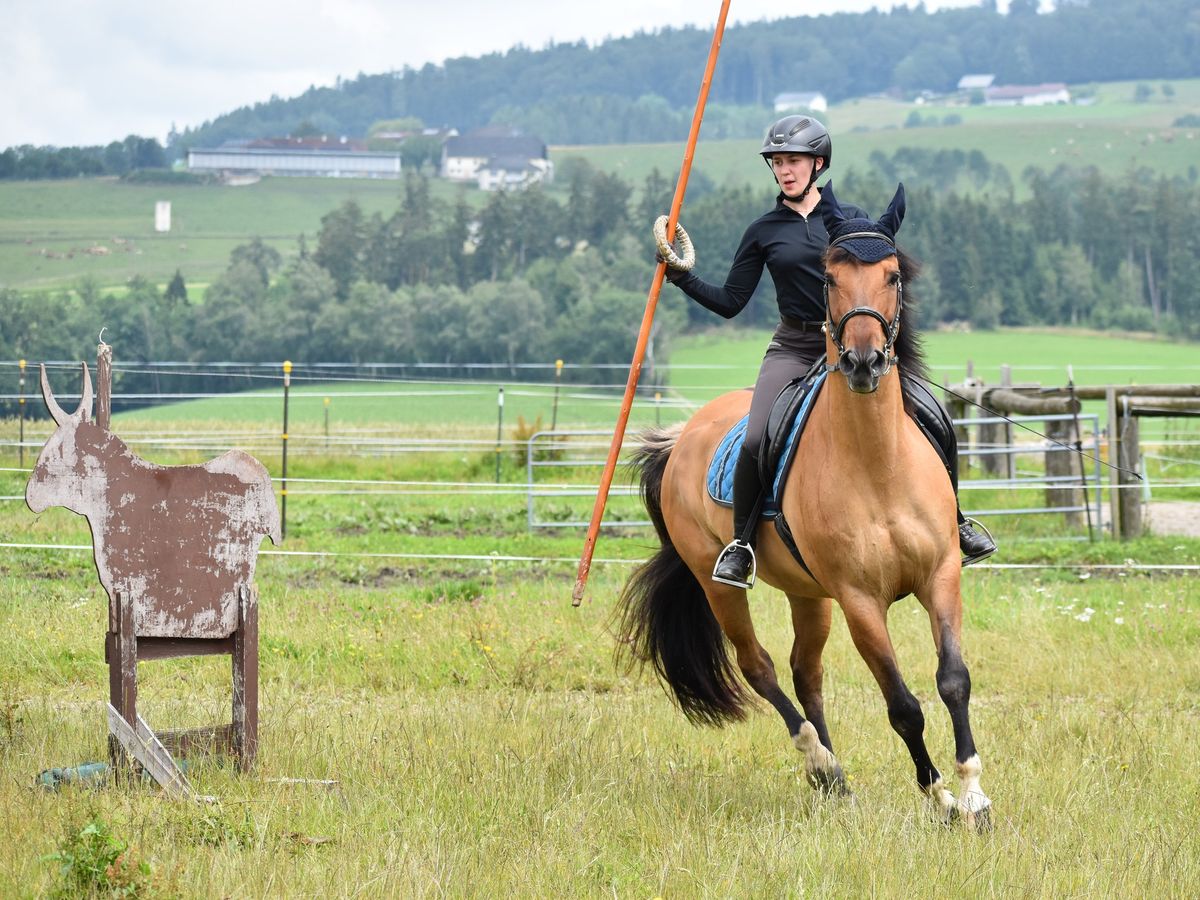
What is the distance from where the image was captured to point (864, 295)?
510 cm

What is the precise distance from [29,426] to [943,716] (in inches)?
723

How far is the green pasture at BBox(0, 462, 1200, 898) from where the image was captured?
4.41 m

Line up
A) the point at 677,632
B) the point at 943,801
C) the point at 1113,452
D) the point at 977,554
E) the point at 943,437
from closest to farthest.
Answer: the point at 943,801 < the point at 943,437 < the point at 977,554 < the point at 677,632 < the point at 1113,452

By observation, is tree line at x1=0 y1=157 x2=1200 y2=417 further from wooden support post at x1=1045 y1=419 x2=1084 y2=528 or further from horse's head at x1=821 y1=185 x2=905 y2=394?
horse's head at x1=821 y1=185 x2=905 y2=394

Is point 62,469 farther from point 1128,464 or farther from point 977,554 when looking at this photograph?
point 1128,464

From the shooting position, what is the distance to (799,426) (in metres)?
5.97

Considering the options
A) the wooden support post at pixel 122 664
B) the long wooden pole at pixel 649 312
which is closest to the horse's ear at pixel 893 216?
the long wooden pole at pixel 649 312

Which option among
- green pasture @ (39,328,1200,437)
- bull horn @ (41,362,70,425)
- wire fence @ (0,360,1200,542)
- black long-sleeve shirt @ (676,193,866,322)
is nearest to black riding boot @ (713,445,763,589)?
black long-sleeve shirt @ (676,193,866,322)

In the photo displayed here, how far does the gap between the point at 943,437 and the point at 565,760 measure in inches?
90.1

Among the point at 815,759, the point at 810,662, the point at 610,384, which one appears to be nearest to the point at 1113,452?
the point at 810,662

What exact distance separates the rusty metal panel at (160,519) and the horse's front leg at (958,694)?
2802mm

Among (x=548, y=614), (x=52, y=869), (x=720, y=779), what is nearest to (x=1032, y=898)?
(x=720, y=779)

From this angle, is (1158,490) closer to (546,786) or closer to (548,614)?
(548,614)

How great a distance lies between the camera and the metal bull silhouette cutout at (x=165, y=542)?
5.61m
